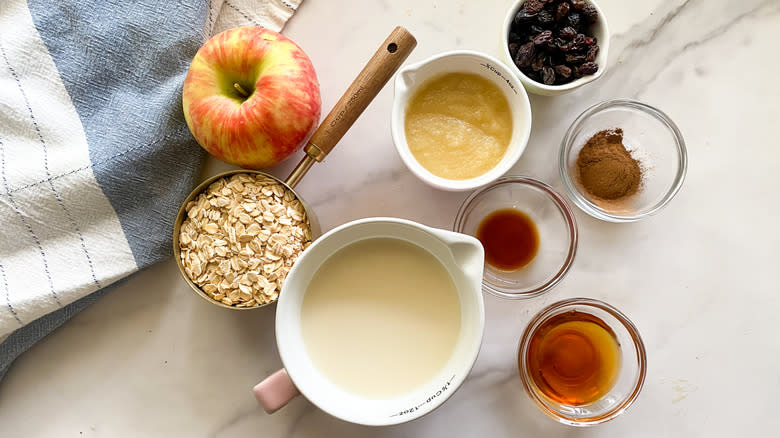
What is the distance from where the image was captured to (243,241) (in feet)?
2.82

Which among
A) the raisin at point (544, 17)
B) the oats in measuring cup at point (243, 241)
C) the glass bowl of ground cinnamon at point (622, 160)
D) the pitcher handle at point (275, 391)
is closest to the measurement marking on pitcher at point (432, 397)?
the pitcher handle at point (275, 391)

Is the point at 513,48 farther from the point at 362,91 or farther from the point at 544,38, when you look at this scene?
the point at 362,91

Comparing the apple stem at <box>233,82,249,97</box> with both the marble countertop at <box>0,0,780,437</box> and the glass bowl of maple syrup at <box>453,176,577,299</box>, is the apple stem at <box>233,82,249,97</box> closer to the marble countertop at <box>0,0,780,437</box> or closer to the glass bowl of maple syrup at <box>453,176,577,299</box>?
the marble countertop at <box>0,0,780,437</box>

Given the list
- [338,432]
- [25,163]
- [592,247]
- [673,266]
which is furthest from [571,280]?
[25,163]

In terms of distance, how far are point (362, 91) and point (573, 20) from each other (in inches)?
14.9

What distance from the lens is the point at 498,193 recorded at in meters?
1.03

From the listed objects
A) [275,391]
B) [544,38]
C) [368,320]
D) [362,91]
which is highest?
[544,38]

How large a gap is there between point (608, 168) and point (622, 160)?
33 mm

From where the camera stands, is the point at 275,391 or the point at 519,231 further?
the point at 519,231

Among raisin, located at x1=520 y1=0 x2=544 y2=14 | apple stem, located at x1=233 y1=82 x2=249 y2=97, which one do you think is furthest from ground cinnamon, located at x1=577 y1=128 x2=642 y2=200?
apple stem, located at x1=233 y1=82 x2=249 y2=97

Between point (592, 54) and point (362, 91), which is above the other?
point (592, 54)

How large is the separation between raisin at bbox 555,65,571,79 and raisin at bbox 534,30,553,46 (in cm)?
4

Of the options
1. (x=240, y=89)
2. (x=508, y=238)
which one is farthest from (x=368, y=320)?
(x=240, y=89)

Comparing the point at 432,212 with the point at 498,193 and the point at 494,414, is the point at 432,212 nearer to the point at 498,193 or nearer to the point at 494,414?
the point at 498,193
